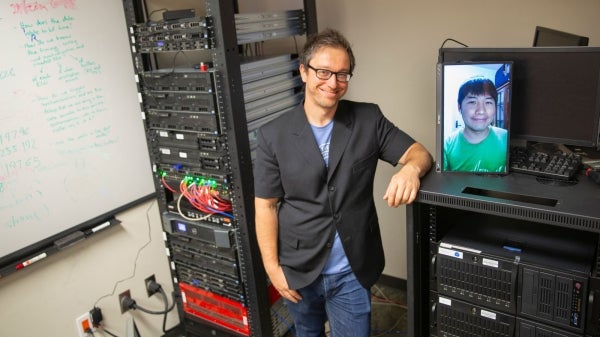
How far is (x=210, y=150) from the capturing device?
1.87m

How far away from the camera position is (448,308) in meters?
1.46

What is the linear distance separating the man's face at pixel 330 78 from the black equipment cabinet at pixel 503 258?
1.17 ft

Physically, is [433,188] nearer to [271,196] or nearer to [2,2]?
[271,196]

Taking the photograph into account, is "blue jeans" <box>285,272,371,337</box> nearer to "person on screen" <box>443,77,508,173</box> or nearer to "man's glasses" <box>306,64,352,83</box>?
"person on screen" <box>443,77,508,173</box>

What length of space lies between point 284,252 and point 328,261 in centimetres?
15

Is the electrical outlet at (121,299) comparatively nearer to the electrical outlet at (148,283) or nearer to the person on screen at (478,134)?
the electrical outlet at (148,283)

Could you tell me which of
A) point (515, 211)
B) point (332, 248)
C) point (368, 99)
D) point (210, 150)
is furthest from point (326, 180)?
point (368, 99)

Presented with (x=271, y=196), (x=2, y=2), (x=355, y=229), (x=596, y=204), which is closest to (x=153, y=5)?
(x=2, y=2)

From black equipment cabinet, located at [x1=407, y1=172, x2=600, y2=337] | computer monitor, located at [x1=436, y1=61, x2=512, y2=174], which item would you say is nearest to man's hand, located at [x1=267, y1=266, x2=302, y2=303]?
black equipment cabinet, located at [x1=407, y1=172, x2=600, y2=337]

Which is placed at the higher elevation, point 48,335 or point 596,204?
point 596,204

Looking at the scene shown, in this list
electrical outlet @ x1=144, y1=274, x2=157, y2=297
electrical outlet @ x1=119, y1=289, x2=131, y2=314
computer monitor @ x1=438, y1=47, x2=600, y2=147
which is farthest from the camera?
electrical outlet @ x1=144, y1=274, x2=157, y2=297

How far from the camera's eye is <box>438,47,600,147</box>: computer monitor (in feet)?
4.29

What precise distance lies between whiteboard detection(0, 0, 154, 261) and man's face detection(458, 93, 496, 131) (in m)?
1.44

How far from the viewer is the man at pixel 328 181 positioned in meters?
1.37
